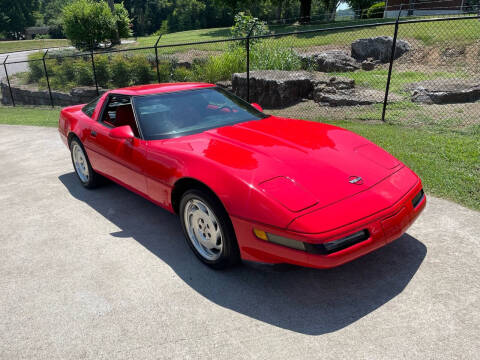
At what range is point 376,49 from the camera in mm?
15500

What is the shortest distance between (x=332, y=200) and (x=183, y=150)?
4.47 feet

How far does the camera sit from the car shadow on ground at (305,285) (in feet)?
8.30

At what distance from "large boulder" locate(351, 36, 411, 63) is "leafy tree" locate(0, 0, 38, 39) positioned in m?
76.9

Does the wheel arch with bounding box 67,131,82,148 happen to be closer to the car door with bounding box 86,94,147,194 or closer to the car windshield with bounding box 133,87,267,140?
the car door with bounding box 86,94,147,194

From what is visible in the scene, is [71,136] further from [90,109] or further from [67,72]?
[67,72]

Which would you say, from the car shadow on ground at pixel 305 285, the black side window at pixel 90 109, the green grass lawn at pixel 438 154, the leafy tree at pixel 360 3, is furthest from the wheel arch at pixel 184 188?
the leafy tree at pixel 360 3

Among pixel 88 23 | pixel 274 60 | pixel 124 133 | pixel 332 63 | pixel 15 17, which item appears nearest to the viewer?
pixel 124 133

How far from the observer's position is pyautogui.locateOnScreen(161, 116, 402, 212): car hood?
2.68 meters

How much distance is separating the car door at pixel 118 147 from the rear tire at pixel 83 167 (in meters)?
0.26

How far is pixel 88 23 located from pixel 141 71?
14219mm

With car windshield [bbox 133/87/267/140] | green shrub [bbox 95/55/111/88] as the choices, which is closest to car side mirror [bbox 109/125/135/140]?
car windshield [bbox 133/87/267/140]

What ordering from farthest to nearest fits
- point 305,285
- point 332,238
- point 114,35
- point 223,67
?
point 114,35
point 223,67
point 305,285
point 332,238

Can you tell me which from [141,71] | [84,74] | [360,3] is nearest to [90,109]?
[141,71]

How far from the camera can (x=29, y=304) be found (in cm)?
284
